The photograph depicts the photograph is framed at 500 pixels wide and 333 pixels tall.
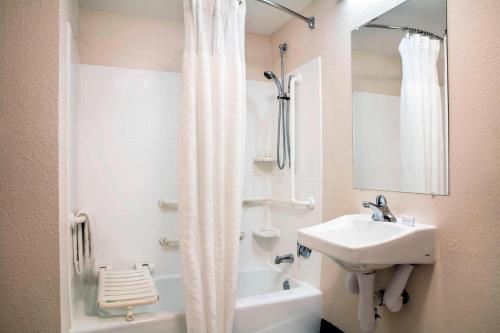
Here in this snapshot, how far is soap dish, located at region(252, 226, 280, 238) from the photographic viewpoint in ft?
8.05

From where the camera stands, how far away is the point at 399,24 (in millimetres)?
1464

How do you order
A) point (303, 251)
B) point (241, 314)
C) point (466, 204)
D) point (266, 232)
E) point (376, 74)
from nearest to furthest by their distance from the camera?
point (466, 204), point (376, 74), point (241, 314), point (303, 251), point (266, 232)

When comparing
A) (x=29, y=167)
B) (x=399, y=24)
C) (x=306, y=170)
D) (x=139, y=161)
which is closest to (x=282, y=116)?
(x=306, y=170)

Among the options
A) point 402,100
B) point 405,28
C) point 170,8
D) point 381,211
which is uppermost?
point 170,8

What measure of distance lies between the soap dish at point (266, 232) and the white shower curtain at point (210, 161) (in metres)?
0.83

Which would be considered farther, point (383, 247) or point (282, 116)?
point (282, 116)

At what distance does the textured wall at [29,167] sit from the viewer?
1.21 m

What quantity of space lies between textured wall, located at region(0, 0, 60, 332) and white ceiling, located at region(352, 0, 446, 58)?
1500 millimetres

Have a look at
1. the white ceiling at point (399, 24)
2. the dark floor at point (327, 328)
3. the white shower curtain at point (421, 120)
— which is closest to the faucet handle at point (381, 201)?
the white shower curtain at point (421, 120)

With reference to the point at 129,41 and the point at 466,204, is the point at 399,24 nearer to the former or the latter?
the point at 466,204

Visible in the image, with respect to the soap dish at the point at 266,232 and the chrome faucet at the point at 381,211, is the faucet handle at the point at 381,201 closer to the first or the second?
the chrome faucet at the point at 381,211

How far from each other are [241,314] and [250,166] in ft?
4.01

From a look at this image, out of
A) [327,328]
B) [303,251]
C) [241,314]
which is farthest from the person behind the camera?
[303,251]

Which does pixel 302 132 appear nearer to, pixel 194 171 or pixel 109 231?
pixel 194 171
